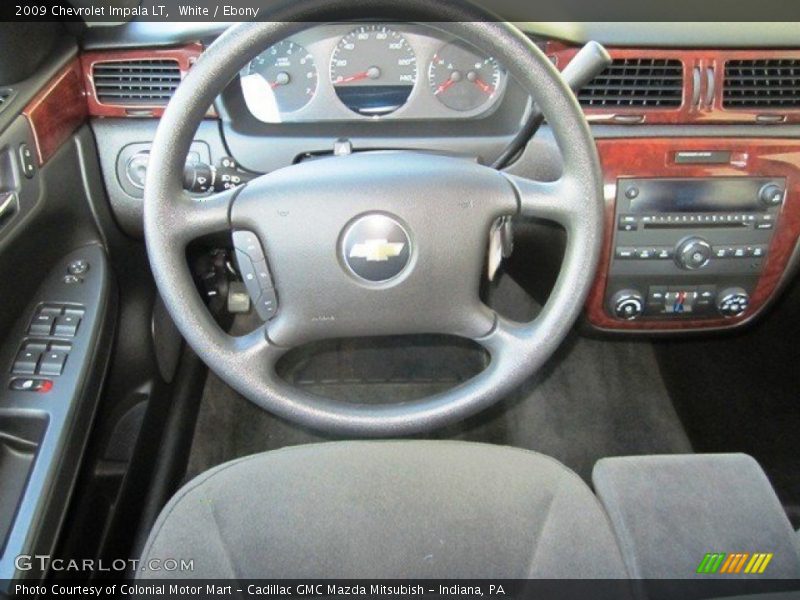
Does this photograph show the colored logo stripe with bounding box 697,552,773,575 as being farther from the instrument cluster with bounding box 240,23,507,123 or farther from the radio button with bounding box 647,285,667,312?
the instrument cluster with bounding box 240,23,507,123

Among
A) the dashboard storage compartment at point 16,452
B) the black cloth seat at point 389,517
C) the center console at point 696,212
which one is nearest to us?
the black cloth seat at point 389,517

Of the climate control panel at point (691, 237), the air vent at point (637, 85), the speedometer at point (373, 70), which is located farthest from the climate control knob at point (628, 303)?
the speedometer at point (373, 70)

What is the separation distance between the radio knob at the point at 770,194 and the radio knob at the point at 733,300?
198 mm

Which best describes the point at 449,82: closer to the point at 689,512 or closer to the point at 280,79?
the point at 280,79

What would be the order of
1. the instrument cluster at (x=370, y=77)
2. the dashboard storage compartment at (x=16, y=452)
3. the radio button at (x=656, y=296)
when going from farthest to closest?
the radio button at (x=656, y=296)
the instrument cluster at (x=370, y=77)
the dashboard storage compartment at (x=16, y=452)

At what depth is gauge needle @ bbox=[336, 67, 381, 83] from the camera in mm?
1426

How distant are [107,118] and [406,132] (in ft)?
1.89

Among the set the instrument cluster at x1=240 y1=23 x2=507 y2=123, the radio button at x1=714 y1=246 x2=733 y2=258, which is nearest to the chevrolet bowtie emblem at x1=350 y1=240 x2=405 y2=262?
the instrument cluster at x1=240 y1=23 x2=507 y2=123

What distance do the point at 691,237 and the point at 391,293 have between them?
28.3 inches

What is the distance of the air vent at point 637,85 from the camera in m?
1.45

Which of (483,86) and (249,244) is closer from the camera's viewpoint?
(249,244)

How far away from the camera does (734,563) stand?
1.09 meters

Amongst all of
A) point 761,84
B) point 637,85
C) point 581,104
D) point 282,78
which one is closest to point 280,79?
point 282,78

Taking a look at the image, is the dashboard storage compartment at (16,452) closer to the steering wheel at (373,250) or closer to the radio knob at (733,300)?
the steering wheel at (373,250)
